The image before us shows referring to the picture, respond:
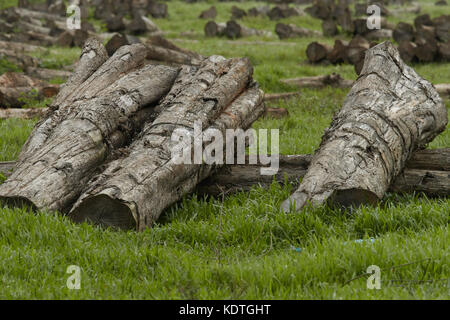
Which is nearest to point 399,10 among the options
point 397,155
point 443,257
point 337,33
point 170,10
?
point 337,33

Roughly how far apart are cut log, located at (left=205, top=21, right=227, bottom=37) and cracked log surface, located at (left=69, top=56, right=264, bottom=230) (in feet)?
43.1

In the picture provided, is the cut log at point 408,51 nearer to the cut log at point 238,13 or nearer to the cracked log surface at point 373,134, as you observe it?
the cracked log surface at point 373,134

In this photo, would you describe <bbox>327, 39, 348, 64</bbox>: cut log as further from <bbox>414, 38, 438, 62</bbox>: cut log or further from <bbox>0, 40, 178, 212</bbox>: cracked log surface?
<bbox>0, 40, 178, 212</bbox>: cracked log surface

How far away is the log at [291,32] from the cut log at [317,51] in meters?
4.97

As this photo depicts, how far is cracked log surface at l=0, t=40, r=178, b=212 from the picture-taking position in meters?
5.52

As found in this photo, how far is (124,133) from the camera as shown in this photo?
661 cm

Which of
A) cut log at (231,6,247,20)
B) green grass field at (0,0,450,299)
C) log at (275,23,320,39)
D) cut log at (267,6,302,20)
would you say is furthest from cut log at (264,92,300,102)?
cut log at (267,6,302,20)

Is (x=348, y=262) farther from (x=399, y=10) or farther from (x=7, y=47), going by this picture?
(x=399, y=10)

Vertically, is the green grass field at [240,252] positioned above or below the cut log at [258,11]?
below

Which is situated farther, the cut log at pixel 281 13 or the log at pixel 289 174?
the cut log at pixel 281 13

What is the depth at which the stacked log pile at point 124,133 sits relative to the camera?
534cm

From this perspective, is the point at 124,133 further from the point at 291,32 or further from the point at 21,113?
the point at 291,32

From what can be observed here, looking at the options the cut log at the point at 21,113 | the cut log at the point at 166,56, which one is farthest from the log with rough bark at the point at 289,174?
the cut log at the point at 166,56
